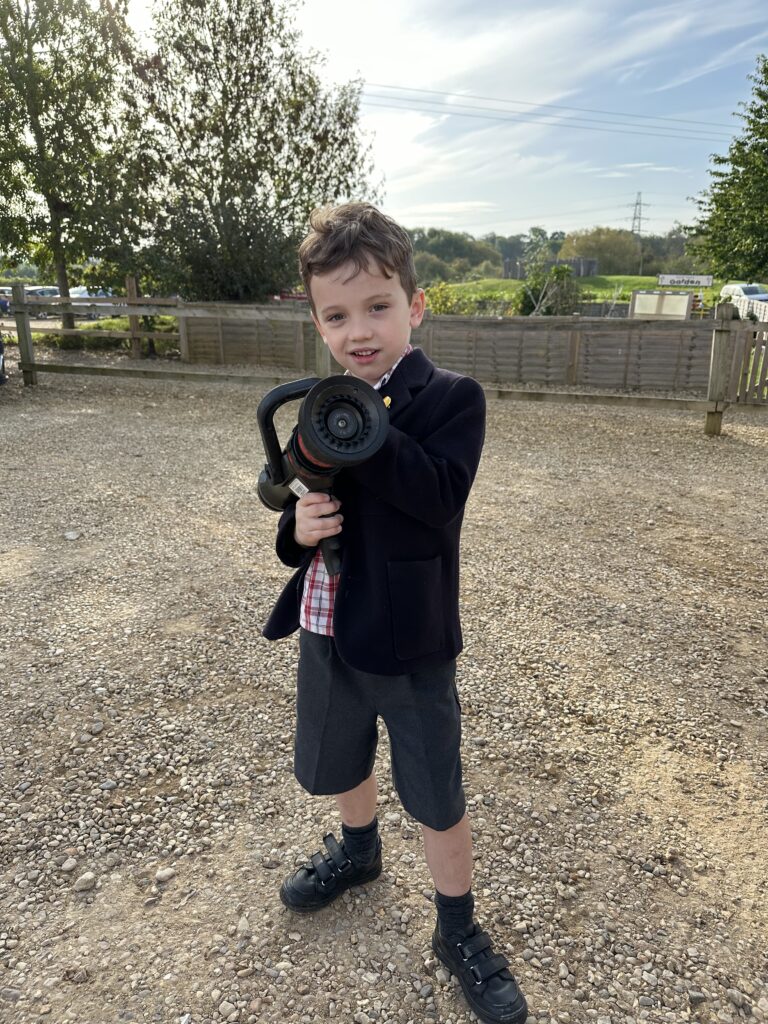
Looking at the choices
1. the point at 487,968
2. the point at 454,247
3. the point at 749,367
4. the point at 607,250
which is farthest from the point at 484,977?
the point at 454,247

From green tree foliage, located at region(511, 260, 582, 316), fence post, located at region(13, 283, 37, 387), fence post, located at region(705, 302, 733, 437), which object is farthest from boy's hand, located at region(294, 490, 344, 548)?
green tree foliage, located at region(511, 260, 582, 316)

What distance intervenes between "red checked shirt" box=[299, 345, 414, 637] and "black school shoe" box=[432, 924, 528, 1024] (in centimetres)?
89

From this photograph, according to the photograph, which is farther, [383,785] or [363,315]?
[383,785]

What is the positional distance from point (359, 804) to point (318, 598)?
0.71m

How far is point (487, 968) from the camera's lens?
1.77 metres

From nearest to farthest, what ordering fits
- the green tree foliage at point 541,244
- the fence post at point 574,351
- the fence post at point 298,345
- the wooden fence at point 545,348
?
the wooden fence at point 545,348 → the fence post at point 574,351 → the fence post at point 298,345 → the green tree foliage at point 541,244

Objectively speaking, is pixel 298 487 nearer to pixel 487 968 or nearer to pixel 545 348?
pixel 487 968

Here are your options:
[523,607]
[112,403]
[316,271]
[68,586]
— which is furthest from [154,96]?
[316,271]

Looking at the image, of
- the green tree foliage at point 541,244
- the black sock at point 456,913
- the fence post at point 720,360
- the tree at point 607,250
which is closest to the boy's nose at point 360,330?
the black sock at point 456,913

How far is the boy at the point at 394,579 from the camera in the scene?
1.51 metres

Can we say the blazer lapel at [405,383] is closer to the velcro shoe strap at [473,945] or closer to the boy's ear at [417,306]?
the boy's ear at [417,306]

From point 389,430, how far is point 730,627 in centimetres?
308

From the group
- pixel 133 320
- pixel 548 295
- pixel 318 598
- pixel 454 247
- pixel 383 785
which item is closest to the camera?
pixel 318 598

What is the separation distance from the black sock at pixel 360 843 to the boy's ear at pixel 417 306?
1452 mm
